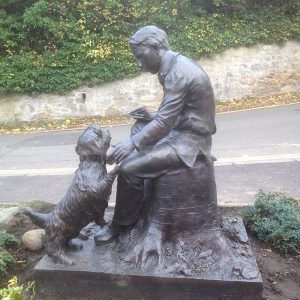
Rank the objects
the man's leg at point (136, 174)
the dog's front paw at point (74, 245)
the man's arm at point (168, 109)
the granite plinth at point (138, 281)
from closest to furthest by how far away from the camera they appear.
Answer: the granite plinth at point (138, 281)
the man's arm at point (168, 109)
the man's leg at point (136, 174)
the dog's front paw at point (74, 245)

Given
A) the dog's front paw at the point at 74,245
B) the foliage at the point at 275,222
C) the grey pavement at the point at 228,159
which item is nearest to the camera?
the dog's front paw at the point at 74,245

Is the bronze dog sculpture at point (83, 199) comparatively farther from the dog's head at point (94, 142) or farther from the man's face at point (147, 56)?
the man's face at point (147, 56)

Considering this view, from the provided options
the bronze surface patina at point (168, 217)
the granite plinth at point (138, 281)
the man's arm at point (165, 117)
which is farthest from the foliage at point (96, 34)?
the granite plinth at point (138, 281)

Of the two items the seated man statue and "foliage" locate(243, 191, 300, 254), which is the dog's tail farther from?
"foliage" locate(243, 191, 300, 254)

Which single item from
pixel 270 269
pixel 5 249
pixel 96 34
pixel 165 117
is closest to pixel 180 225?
pixel 165 117

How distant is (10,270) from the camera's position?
4.82 metres

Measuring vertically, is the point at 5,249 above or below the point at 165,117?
below

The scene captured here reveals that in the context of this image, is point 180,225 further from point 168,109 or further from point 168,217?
point 168,109

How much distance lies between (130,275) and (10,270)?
63.4 inches

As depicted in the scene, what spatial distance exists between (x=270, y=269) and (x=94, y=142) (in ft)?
7.58

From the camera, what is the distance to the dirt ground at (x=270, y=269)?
14.0ft

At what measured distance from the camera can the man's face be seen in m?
4.03

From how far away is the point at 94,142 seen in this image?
415 centimetres

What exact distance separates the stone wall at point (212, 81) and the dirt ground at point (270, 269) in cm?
951
